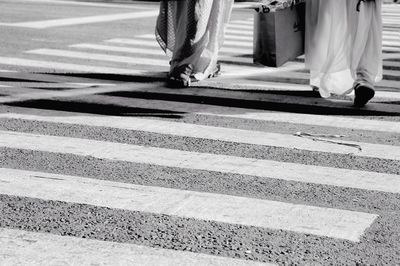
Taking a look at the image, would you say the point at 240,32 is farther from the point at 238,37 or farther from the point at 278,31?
the point at 278,31

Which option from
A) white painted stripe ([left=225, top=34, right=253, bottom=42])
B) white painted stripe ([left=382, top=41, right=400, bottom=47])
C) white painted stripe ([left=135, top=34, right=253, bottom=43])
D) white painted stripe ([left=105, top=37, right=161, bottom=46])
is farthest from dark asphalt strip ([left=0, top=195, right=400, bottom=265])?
white painted stripe ([left=225, top=34, right=253, bottom=42])

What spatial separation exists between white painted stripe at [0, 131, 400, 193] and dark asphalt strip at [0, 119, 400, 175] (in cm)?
11

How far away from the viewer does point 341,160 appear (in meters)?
6.10

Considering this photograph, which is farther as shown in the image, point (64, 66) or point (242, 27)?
point (242, 27)

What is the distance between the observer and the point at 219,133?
22.5ft

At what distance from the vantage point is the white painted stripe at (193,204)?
4.63 meters

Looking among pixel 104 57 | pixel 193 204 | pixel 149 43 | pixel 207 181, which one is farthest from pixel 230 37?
pixel 193 204

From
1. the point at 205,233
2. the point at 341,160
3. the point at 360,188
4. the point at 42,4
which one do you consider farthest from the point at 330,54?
the point at 42,4

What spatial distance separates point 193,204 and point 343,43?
363 centimetres

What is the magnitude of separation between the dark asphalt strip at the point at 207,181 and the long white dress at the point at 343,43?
281 centimetres

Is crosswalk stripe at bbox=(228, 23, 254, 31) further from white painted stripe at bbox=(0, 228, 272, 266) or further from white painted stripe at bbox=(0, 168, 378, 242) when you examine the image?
white painted stripe at bbox=(0, 228, 272, 266)

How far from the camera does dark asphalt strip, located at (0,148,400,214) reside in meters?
5.11

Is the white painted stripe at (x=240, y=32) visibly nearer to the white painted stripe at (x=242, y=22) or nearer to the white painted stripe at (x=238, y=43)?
the white painted stripe at (x=238, y=43)

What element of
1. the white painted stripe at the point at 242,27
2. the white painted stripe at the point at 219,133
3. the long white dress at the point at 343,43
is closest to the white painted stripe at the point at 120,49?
the long white dress at the point at 343,43
